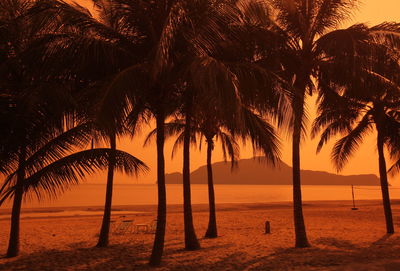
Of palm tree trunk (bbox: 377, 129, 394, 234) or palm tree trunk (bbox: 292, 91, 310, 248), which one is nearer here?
palm tree trunk (bbox: 292, 91, 310, 248)

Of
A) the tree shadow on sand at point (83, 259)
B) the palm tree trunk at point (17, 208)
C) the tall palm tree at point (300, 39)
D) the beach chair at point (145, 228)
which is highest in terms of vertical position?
the tall palm tree at point (300, 39)

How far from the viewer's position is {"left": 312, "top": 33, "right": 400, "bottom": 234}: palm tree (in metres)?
10.8

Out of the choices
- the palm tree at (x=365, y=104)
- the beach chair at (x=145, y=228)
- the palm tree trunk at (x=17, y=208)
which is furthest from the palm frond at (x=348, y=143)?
the palm tree trunk at (x=17, y=208)

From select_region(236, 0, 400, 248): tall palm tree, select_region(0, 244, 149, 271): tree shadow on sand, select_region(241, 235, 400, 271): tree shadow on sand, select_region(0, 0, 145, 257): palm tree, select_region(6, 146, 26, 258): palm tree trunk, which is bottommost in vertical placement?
select_region(241, 235, 400, 271): tree shadow on sand

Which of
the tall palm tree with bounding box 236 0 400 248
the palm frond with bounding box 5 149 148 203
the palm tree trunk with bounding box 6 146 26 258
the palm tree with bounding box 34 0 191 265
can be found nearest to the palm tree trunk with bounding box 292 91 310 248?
the tall palm tree with bounding box 236 0 400 248

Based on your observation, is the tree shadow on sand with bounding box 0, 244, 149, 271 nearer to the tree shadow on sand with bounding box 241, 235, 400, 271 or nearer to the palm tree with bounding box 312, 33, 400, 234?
the tree shadow on sand with bounding box 241, 235, 400, 271

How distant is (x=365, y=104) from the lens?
48.6ft

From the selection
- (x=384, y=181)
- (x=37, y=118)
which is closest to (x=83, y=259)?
(x=37, y=118)

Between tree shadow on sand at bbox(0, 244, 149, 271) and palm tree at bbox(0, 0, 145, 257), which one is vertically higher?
palm tree at bbox(0, 0, 145, 257)

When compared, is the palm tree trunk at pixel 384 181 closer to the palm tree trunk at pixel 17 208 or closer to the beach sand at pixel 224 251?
the beach sand at pixel 224 251

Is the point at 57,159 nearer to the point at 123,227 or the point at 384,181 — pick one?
the point at 123,227

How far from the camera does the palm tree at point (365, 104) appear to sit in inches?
426

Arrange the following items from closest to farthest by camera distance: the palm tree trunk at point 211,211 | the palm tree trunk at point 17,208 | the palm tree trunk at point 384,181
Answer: the palm tree trunk at point 17,208 < the palm tree trunk at point 211,211 < the palm tree trunk at point 384,181

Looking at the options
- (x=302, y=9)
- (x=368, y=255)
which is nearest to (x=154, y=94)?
(x=302, y=9)
